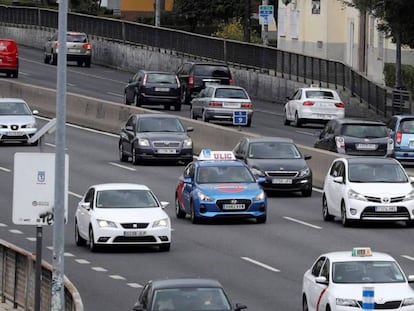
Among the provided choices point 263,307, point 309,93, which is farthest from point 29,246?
point 309,93

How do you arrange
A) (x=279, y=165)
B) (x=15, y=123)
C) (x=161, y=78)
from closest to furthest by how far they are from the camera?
(x=279, y=165) < (x=15, y=123) < (x=161, y=78)

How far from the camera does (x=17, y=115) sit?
50.4 meters

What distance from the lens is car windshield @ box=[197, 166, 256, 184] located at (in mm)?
34656

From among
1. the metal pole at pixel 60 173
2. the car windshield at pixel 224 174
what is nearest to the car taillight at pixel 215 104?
the car windshield at pixel 224 174

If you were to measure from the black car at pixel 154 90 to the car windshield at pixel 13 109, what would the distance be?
10999 millimetres

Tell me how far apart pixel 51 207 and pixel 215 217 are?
49.6ft

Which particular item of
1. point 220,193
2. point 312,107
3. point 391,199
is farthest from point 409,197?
point 312,107

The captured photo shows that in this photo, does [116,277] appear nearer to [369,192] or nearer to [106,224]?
[106,224]

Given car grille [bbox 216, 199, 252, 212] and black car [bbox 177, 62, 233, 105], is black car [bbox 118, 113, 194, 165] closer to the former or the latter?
car grille [bbox 216, 199, 252, 212]

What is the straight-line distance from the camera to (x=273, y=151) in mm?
39875

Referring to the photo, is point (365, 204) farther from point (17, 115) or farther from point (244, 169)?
point (17, 115)

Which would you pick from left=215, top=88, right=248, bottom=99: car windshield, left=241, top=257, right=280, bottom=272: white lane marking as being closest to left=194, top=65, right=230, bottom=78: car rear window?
left=215, top=88, right=248, bottom=99: car windshield

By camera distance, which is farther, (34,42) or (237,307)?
(34,42)

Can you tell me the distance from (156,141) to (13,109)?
23.1ft
